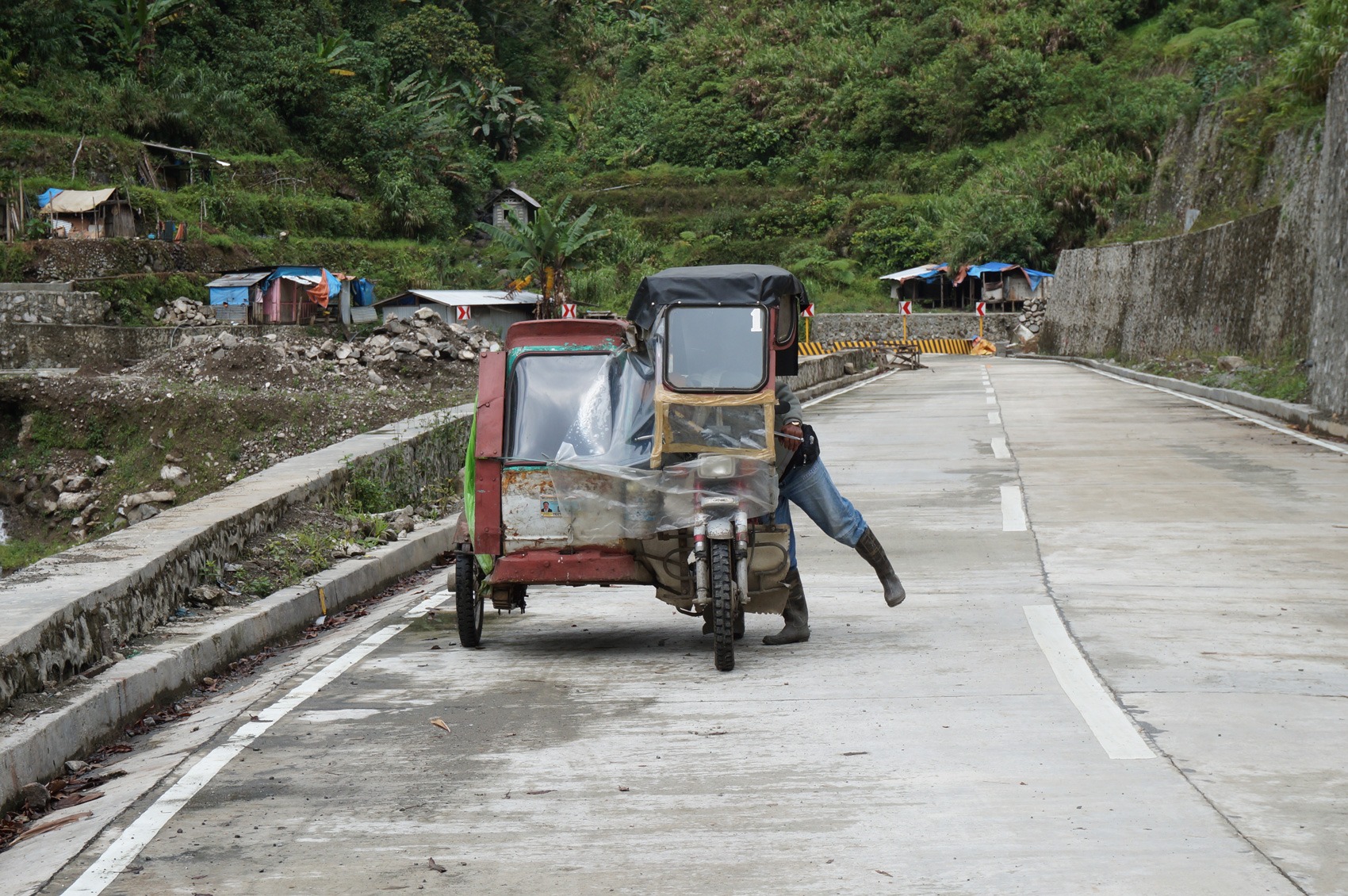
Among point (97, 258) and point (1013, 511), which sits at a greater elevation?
point (97, 258)

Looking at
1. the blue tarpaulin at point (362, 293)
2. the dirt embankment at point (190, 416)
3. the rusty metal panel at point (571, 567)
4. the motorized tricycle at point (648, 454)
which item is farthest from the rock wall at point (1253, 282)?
the blue tarpaulin at point (362, 293)

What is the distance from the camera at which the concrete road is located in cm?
476

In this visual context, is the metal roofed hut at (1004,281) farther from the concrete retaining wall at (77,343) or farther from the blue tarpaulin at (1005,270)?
the concrete retaining wall at (77,343)

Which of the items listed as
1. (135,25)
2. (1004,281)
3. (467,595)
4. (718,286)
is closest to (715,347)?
(718,286)

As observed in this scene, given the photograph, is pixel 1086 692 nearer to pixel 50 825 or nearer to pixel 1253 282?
pixel 50 825

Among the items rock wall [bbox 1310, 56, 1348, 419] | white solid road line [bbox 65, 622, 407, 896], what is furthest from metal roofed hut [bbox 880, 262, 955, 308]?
white solid road line [bbox 65, 622, 407, 896]

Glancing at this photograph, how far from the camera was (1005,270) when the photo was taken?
70.8 meters

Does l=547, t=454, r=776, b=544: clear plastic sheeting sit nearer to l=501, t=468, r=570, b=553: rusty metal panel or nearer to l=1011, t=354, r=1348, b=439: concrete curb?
l=501, t=468, r=570, b=553: rusty metal panel

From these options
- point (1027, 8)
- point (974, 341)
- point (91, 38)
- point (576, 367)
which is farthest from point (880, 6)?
point (576, 367)

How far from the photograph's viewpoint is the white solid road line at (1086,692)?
6.02m

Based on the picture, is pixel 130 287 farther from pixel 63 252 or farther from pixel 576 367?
pixel 576 367

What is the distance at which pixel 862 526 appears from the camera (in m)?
8.50

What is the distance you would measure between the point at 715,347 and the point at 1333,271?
62.4 feet

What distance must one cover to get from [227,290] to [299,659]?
4664 centimetres
